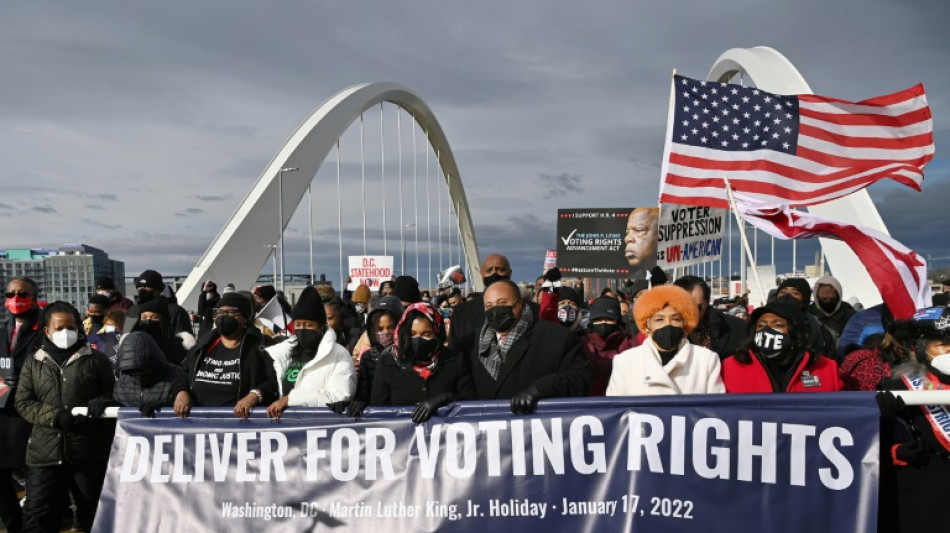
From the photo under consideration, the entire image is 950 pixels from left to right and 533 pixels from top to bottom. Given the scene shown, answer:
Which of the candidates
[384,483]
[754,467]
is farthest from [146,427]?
[754,467]

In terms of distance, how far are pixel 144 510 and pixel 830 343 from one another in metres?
4.55

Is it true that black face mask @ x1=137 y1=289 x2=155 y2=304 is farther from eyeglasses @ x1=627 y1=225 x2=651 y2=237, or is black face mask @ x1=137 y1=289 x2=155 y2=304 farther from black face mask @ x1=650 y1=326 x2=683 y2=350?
eyeglasses @ x1=627 y1=225 x2=651 y2=237

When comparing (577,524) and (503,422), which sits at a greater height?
(503,422)

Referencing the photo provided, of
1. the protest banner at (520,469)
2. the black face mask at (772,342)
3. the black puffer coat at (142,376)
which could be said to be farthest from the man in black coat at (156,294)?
the black face mask at (772,342)

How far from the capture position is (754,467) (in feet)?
12.0

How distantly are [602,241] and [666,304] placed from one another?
12.2m

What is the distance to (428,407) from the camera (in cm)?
393

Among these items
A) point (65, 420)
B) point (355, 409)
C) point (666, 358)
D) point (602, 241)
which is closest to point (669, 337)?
point (666, 358)

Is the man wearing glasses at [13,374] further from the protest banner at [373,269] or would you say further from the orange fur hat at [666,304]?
the protest banner at [373,269]

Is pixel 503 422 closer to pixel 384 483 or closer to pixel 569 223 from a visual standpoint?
pixel 384 483

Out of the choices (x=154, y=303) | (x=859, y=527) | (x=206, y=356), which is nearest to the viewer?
(x=859, y=527)

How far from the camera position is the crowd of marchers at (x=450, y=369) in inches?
149

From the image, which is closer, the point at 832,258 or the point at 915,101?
the point at 915,101

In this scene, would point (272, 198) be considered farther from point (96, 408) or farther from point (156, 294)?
point (96, 408)
